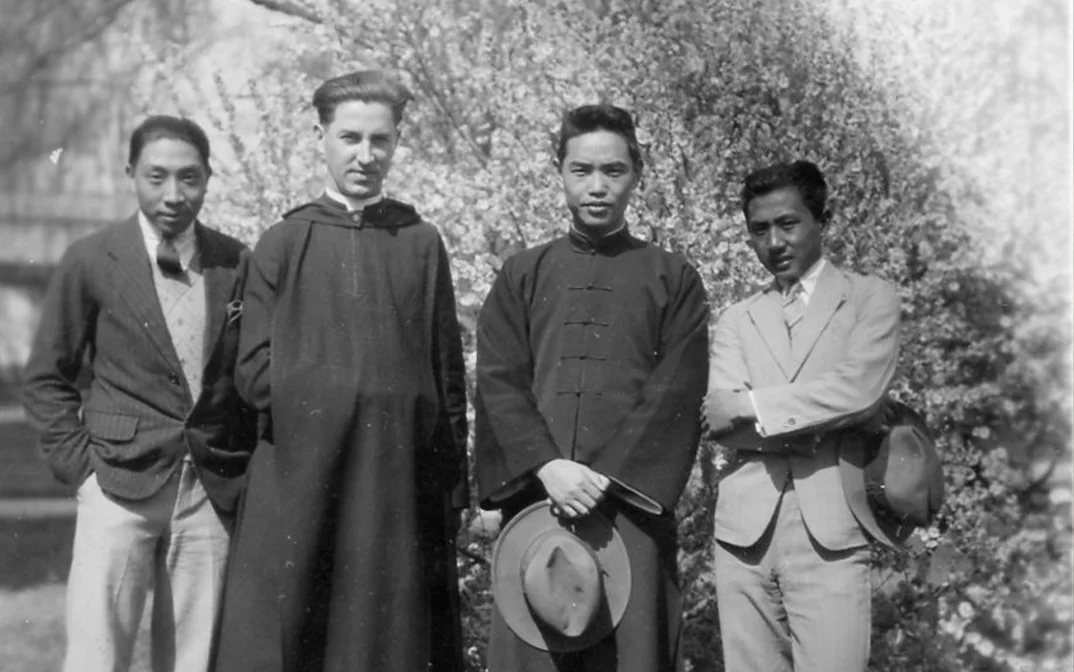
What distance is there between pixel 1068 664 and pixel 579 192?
3453 millimetres

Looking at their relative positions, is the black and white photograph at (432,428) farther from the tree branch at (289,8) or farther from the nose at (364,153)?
the tree branch at (289,8)

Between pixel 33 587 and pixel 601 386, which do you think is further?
pixel 33 587

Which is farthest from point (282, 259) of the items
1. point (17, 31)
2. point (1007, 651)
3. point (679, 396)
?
point (1007, 651)

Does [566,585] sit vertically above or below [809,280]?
below

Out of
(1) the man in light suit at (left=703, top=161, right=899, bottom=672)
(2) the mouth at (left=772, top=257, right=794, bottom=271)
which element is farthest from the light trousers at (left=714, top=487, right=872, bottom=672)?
(2) the mouth at (left=772, top=257, right=794, bottom=271)

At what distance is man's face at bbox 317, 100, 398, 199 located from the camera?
4102 millimetres

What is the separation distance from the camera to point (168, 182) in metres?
4.13

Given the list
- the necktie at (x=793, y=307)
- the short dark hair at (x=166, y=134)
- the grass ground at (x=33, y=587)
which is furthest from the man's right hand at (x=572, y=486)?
the grass ground at (x=33, y=587)

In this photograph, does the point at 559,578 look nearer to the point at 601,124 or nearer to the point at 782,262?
the point at 782,262

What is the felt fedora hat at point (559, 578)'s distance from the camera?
3861 mm

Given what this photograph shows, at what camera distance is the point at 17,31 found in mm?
6156

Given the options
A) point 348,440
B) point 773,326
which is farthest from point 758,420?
point 348,440

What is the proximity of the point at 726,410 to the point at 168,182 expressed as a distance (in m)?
1.78

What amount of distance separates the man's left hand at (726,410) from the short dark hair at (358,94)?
1266 millimetres
